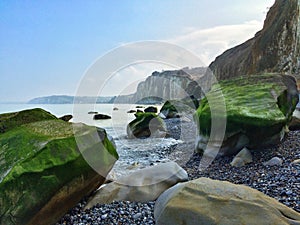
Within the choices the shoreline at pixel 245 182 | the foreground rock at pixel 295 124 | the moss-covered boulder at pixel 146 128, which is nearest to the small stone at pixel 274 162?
the shoreline at pixel 245 182

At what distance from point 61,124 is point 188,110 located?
22.2 m

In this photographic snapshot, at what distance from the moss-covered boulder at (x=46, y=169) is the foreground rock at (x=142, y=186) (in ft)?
0.83

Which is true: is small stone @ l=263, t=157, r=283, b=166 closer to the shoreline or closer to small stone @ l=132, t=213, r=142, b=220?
the shoreline

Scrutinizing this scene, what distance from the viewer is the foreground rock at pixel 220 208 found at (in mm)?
2902

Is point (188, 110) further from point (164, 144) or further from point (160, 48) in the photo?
point (160, 48)

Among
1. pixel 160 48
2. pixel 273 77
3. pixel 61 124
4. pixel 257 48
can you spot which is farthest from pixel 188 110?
pixel 61 124

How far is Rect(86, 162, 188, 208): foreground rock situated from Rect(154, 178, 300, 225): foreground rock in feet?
3.69

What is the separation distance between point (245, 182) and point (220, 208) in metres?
2.14

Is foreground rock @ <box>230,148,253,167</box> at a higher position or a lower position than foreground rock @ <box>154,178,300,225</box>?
lower

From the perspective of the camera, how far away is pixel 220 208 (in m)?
3.01

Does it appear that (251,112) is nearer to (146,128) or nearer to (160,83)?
(146,128)

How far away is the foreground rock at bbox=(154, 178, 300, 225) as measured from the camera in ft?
9.52

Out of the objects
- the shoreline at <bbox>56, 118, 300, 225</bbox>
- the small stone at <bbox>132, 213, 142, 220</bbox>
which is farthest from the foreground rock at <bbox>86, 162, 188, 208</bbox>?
the small stone at <bbox>132, 213, 142, 220</bbox>

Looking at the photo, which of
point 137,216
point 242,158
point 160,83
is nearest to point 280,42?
point 160,83
